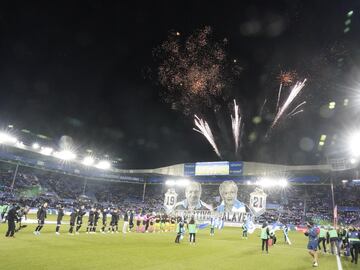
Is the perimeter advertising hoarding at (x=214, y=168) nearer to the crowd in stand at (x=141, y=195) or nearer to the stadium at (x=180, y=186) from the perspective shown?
the stadium at (x=180, y=186)

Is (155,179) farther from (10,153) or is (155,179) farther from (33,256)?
(33,256)

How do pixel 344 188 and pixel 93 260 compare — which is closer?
pixel 93 260

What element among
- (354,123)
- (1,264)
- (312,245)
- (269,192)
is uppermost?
(354,123)

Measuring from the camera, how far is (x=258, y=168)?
208ft

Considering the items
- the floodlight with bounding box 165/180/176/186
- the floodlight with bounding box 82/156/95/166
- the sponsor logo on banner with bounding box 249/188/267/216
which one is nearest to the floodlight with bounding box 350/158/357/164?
the sponsor logo on banner with bounding box 249/188/267/216

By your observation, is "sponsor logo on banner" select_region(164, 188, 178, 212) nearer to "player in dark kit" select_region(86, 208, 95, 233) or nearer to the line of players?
the line of players

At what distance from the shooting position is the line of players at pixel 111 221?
24500mm

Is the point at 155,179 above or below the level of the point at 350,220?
above

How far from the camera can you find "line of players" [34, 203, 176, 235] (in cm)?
2450

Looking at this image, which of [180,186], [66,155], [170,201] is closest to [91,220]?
[170,201]

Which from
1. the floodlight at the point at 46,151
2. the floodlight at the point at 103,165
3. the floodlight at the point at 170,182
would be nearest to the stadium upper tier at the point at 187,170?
the floodlight at the point at 170,182

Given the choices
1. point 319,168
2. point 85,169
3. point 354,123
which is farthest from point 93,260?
point 85,169

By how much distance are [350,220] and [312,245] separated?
45.2m

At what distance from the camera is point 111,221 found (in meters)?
30.3
